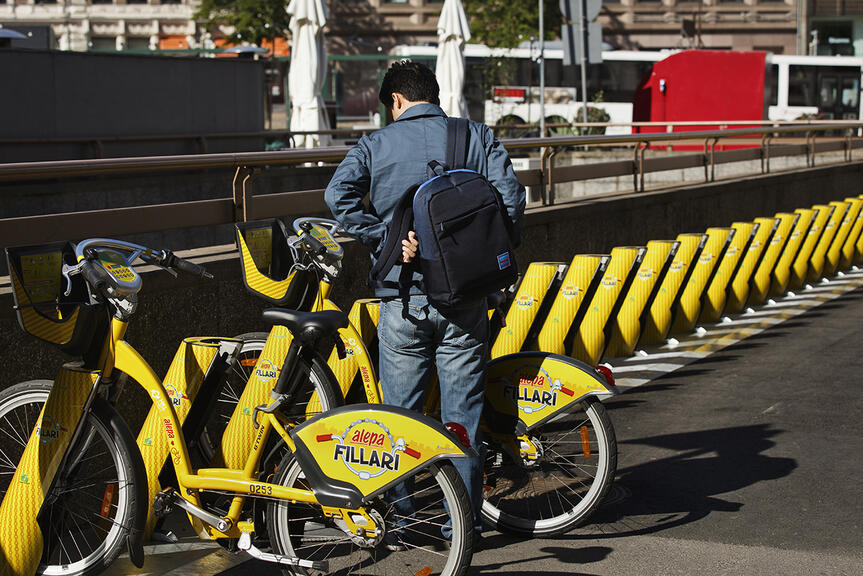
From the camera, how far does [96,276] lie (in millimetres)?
4086

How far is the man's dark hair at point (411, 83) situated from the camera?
4469 mm

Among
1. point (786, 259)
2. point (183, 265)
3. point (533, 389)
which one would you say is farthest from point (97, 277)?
point (786, 259)

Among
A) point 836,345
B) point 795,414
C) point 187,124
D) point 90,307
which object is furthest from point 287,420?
point 187,124

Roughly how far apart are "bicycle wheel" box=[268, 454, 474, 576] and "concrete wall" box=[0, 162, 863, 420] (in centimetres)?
140

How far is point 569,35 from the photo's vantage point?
16.5 m

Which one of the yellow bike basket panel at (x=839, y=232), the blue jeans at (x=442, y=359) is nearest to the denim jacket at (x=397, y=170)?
the blue jeans at (x=442, y=359)

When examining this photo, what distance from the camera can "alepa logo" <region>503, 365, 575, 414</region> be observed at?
4.96 m

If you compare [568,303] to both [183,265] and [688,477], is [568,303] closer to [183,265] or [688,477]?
[688,477]

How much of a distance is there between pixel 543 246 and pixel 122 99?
1269 centimetres

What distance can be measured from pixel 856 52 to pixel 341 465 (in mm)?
58489

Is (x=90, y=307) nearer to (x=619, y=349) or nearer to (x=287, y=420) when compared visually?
(x=287, y=420)

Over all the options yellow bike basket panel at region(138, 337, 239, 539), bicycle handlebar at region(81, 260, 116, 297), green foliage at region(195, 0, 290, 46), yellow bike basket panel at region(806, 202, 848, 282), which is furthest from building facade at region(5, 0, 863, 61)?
bicycle handlebar at region(81, 260, 116, 297)

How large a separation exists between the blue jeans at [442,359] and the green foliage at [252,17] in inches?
1744

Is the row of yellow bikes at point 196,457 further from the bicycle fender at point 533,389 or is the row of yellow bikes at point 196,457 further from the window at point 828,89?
the window at point 828,89
